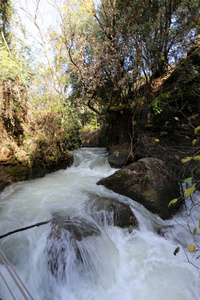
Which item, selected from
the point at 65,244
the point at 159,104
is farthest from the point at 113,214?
the point at 159,104

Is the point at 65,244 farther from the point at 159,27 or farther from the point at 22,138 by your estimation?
the point at 159,27

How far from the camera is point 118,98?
898 centimetres

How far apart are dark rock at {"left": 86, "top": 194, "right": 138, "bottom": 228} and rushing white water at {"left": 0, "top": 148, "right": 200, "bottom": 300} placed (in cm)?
13

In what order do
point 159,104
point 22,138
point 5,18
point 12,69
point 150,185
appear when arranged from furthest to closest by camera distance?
point 159,104 < point 5,18 < point 22,138 < point 12,69 < point 150,185

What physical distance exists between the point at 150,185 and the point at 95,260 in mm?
2571

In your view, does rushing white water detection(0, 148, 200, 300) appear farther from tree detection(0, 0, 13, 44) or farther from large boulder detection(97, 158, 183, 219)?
tree detection(0, 0, 13, 44)

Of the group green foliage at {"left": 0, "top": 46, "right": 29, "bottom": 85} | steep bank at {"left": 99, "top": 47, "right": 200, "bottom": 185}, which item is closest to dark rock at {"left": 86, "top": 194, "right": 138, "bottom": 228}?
A: steep bank at {"left": 99, "top": 47, "right": 200, "bottom": 185}

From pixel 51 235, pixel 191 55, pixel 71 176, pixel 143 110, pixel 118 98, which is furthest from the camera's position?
pixel 118 98

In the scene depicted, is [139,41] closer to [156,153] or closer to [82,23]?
[82,23]

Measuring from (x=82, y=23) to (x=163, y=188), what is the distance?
9.50 meters

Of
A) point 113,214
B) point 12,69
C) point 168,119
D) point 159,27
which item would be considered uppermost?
point 159,27

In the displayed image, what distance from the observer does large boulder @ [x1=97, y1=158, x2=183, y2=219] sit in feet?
13.8

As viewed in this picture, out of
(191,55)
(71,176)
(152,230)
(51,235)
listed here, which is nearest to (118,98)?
(191,55)

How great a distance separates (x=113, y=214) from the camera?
356 cm
